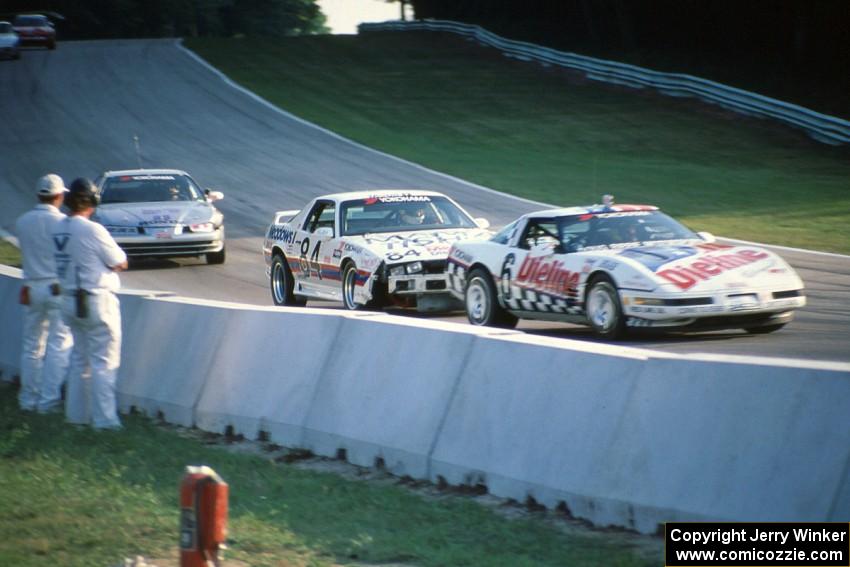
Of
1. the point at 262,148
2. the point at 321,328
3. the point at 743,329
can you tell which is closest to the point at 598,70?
the point at 262,148

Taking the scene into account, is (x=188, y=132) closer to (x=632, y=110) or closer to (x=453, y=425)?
(x=632, y=110)

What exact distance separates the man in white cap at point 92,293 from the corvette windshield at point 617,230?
524 centimetres

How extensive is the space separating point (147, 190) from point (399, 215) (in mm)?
7336

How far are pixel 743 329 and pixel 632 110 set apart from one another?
92.1ft

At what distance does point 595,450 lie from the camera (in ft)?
21.8

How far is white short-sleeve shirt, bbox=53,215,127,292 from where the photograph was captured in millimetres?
9594

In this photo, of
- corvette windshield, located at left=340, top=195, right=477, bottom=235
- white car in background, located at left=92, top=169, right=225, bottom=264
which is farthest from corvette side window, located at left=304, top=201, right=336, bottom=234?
white car in background, located at left=92, top=169, right=225, bottom=264

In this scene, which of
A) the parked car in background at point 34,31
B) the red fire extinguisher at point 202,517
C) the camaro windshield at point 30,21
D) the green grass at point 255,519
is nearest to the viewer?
the red fire extinguisher at point 202,517

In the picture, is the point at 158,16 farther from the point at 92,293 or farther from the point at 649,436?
the point at 649,436

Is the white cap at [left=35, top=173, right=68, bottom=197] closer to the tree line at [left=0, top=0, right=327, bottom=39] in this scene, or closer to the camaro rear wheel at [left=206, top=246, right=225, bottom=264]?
the camaro rear wheel at [left=206, top=246, right=225, bottom=264]

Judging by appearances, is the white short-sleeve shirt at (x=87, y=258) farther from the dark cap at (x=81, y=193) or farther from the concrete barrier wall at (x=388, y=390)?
the concrete barrier wall at (x=388, y=390)

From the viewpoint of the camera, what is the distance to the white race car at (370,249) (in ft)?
48.6

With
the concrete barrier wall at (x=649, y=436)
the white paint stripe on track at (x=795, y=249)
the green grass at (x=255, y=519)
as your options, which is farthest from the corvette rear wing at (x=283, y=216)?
the concrete barrier wall at (x=649, y=436)

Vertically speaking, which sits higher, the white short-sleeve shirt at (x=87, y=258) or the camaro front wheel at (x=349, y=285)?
the white short-sleeve shirt at (x=87, y=258)
